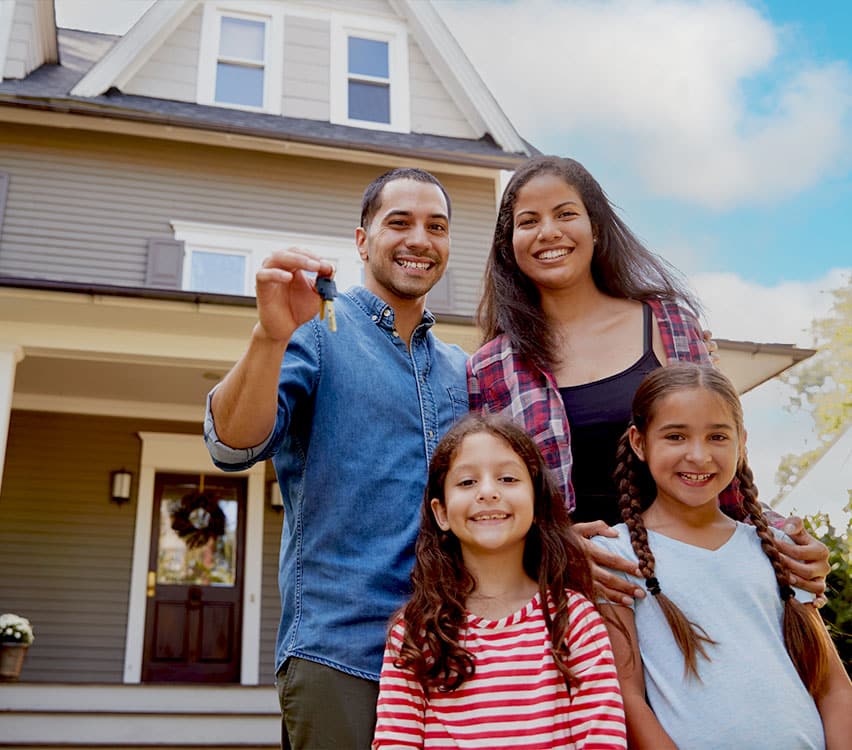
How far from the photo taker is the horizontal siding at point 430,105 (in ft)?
35.1

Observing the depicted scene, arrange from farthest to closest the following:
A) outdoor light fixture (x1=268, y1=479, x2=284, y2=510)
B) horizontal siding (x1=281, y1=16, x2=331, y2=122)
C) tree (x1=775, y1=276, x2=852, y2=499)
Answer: tree (x1=775, y1=276, x2=852, y2=499), horizontal siding (x1=281, y1=16, x2=331, y2=122), outdoor light fixture (x1=268, y1=479, x2=284, y2=510)

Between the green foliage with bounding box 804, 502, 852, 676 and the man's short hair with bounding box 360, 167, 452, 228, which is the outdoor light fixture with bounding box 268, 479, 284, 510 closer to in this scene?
the green foliage with bounding box 804, 502, 852, 676

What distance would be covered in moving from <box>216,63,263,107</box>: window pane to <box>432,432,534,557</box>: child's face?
9.14 metres

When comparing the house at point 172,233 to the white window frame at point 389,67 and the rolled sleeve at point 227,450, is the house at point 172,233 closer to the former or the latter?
the white window frame at point 389,67

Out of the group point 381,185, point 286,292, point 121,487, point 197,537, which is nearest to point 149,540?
point 197,537

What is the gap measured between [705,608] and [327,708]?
78 centimetres

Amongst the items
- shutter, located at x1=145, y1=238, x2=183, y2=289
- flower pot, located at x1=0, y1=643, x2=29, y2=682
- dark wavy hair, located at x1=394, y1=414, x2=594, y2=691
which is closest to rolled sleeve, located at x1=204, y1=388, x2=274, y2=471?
dark wavy hair, located at x1=394, y1=414, x2=594, y2=691

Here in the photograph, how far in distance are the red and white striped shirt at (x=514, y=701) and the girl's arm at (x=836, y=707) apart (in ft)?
Answer: 1.35

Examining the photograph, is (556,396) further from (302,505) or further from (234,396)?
(234,396)

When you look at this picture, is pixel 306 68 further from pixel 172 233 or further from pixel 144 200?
pixel 172 233

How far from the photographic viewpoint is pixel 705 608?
Answer: 1.79 m

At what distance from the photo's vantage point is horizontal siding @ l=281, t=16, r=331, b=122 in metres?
10.3

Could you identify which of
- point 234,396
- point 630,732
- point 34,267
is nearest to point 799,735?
point 630,732

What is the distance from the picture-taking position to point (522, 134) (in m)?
11.4
